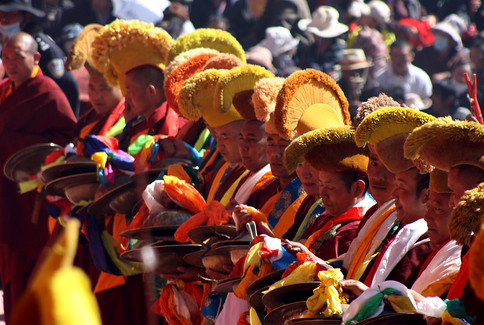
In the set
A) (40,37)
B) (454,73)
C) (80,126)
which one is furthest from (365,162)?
(454,73)

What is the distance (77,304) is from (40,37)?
7560 millimetres

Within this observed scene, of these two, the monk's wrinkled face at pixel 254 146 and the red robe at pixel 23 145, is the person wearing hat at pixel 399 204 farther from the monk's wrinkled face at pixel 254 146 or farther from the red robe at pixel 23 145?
the red robe at pixel 23 145

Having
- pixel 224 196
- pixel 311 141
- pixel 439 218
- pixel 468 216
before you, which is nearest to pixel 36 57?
pixel 224 196

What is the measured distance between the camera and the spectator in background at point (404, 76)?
29.5ft

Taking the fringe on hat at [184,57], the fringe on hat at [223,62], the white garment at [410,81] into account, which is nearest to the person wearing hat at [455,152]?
the fringe on hat at [223,62]

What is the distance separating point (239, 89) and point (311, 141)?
1081 millimetres

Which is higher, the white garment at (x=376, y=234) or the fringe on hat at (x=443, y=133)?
the fringe on hat at (x=443, y=133)

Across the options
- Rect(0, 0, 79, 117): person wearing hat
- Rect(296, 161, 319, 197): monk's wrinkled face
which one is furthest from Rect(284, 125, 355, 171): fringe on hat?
Rect(0, 0, 79, 117): person wearing hat

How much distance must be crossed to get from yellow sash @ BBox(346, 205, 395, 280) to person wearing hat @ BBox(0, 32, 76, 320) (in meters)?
3.97

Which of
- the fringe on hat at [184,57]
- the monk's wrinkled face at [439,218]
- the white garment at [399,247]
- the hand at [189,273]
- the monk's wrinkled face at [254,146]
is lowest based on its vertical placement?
the hand at [189,273]

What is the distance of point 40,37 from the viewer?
793 cm

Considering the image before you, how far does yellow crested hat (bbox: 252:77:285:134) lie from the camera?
155 inches

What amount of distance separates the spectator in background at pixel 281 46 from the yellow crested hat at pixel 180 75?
4.26 meters

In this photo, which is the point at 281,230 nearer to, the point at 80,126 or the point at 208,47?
the point at 208,47
